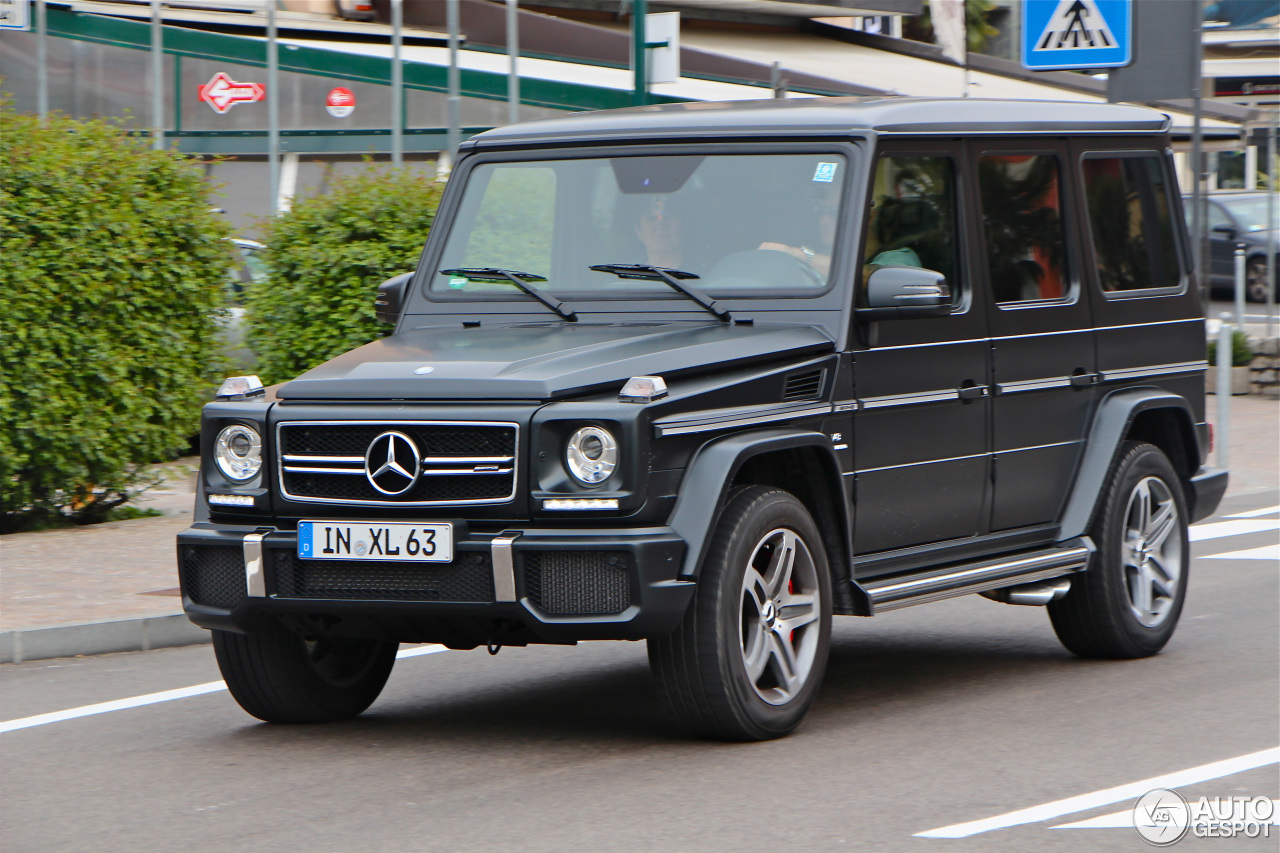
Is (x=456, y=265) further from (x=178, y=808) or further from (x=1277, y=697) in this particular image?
(x=1277, y=697)

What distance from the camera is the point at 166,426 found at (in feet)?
38.8

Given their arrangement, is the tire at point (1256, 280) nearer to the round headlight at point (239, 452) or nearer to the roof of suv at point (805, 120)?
the roof of suv at point (805, 120)

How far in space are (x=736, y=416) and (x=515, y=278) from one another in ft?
4.41

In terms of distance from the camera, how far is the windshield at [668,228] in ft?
22.4

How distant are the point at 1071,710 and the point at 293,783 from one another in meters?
2.74

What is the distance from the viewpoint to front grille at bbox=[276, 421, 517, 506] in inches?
229

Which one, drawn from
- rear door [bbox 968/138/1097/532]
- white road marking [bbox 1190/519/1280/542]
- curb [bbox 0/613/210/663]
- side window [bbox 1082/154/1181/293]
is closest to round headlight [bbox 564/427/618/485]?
rear door [bbox 968/138/1097/532]

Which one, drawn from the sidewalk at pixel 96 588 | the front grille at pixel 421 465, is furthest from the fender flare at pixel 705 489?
the sidewalk at pixel 96 588

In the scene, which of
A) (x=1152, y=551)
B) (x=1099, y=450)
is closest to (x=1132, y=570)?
(x=1152, y=551)

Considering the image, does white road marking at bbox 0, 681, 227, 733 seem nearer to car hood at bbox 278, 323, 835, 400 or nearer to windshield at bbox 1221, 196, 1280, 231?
car hood at bbox 278, 323, 835, 400

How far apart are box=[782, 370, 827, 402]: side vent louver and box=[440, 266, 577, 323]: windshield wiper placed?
0.89 m

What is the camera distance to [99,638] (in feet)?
27.6

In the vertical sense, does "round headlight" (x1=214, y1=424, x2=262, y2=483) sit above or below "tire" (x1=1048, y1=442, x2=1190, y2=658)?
above

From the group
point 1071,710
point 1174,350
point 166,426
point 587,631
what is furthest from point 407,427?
point 166,426
